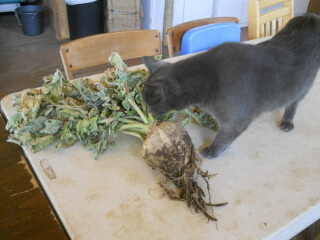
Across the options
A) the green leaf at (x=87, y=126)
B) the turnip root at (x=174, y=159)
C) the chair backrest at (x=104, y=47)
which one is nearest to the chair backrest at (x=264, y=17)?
the chair backrest at (x=104, y=47)

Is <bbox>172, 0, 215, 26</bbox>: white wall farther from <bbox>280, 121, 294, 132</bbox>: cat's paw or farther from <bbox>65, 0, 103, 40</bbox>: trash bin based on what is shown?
<bbox>280, 121, 294, 132</bbox>: cat's paw

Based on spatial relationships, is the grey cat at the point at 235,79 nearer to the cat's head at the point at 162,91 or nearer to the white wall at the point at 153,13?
the cat's head at the point at 162,91

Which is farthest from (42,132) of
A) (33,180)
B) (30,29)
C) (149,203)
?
(30,29)

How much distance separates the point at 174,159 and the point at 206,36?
96cm

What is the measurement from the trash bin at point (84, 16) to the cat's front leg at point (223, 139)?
2505 millimetres

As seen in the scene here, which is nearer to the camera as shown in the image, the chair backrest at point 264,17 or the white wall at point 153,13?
the chair backrest at point 264,17

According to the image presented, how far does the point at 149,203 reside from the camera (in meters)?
0.74

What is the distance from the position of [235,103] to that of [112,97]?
442 mm

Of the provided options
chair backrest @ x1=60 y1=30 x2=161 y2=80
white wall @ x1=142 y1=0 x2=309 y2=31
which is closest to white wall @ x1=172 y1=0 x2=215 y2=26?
white wall @ x1=142 y1=0 x2=309 y2=31

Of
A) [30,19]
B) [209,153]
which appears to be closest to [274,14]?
[209,153]

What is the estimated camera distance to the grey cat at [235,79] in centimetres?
81

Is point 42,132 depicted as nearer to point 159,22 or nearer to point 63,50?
point 63,50

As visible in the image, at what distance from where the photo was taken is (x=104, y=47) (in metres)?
1.33

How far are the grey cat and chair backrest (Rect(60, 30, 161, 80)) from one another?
1.61ft
